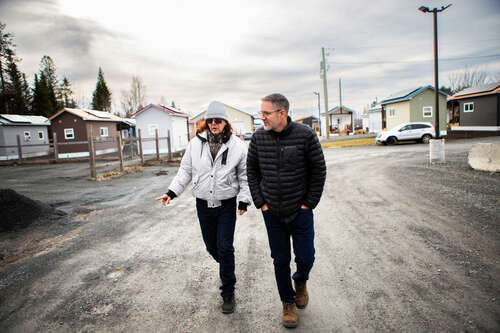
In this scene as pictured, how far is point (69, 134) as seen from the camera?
98.5ft

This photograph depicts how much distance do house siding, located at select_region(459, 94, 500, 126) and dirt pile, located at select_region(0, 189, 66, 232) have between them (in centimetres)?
3397

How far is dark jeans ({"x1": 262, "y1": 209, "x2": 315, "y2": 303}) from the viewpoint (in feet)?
8.66

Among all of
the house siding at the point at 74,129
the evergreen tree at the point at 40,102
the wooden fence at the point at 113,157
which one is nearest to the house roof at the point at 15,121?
the house siding at the point at 74,129

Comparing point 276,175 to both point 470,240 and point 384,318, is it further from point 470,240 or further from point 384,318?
point 470,240

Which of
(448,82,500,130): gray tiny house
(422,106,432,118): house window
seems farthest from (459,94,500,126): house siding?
(422,106,432,118): house window

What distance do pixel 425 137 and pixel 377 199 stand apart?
63.0 ft

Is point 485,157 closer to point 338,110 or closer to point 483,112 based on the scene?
point 483,112

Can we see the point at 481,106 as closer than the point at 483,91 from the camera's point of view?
No

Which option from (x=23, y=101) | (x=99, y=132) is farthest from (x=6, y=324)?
(x=23, y=101)

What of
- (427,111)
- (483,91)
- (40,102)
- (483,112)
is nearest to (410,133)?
(427,111)

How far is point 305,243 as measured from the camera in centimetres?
264

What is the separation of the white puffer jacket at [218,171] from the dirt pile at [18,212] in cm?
440

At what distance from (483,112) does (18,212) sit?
35635 mm

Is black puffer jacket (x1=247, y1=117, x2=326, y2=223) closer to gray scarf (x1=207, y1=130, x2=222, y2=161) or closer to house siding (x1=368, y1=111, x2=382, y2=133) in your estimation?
gray scarf (x1=207, y1=130, x2=222, y2=161)
